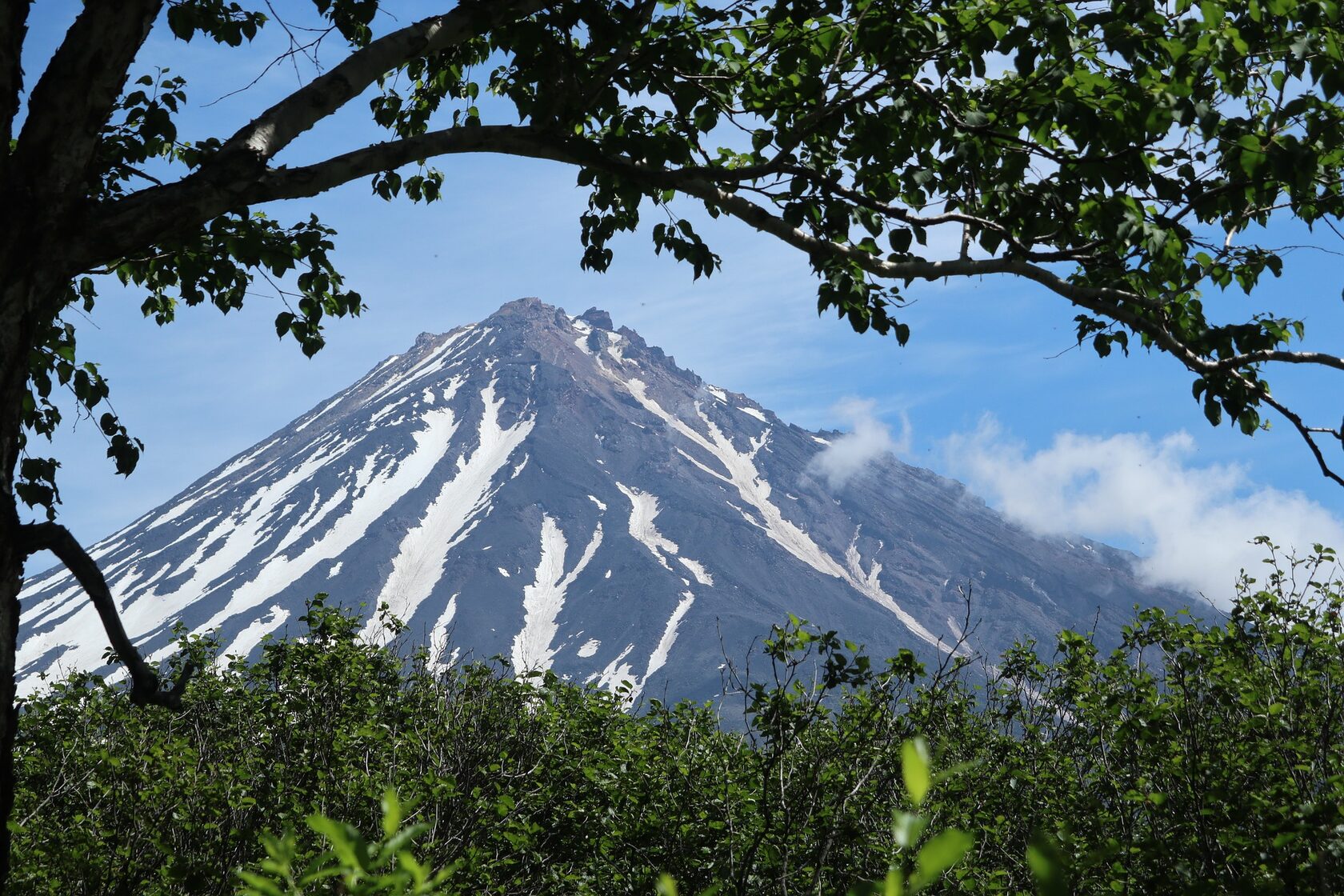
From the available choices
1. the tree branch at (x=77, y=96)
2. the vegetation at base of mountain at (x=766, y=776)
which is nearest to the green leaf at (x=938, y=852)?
the tree branch at (x=77, y=96)

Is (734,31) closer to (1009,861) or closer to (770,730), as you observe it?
(770,730)

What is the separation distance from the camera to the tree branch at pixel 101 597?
343 cm

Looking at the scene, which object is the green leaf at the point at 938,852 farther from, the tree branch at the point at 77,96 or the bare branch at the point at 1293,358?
the bare branch at the point at 1293,358

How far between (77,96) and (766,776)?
4905 mm

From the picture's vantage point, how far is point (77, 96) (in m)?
3.46

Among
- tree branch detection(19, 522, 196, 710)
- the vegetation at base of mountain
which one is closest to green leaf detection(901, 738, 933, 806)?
tree branch detection(19, 522, 196, 710)

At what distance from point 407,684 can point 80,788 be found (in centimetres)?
376

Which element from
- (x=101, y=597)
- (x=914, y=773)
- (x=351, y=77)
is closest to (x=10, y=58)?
(x=351, y=77)

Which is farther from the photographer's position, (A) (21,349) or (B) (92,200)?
(B) (92,200)

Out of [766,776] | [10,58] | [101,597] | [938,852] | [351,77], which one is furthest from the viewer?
[766,776]

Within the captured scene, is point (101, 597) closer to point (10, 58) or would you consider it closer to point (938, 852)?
point (10, 58)

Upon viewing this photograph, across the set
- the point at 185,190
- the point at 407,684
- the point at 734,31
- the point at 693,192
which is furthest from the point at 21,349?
the point at 407,684

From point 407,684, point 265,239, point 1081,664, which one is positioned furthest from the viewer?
point 407,684

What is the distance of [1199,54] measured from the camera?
15.8 feet
